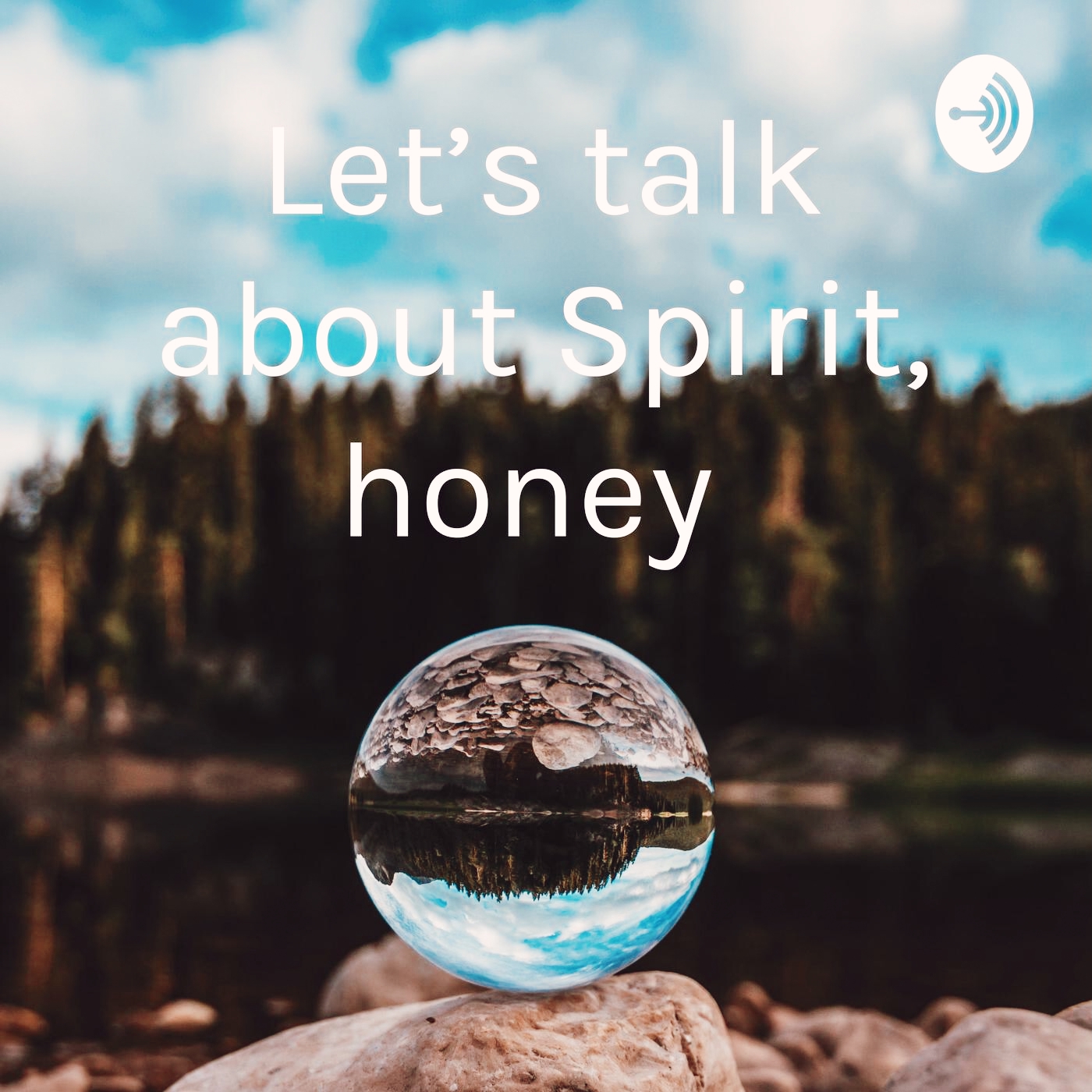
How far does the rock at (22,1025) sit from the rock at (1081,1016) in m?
10.6

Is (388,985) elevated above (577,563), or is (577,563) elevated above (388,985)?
(577,563)

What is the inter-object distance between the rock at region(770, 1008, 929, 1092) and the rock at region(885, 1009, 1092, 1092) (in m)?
4.54

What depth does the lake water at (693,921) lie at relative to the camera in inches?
553

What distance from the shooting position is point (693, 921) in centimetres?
1784

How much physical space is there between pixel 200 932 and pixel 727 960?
7.71 m

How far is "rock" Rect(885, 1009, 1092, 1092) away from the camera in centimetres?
456

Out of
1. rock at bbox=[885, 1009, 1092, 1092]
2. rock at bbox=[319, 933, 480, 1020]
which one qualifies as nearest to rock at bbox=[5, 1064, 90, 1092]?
rock at bbox=[319, 933, 480, 1020]

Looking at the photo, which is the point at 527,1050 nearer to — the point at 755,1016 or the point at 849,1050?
the point at 849,1050

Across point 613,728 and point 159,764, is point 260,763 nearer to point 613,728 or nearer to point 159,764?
point 159,764

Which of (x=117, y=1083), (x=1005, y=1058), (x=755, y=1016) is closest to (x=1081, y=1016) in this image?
(x=1005, y=1058)

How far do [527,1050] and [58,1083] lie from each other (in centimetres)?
714

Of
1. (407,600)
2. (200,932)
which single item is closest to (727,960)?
(200,932)

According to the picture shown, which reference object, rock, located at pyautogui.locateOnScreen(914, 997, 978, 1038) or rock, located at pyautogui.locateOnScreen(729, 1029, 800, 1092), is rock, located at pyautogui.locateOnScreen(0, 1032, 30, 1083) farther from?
rock, located at pyautogui.locateOnScreen(914, 997, 978, 1038)

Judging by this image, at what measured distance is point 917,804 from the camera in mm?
41750
